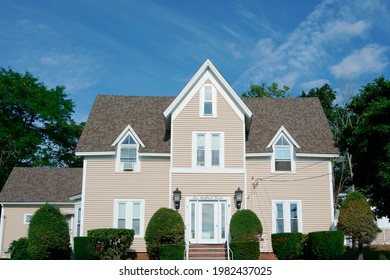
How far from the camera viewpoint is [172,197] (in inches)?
966

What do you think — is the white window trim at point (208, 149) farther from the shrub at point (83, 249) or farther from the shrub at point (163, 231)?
the shrub at point (83, 249)

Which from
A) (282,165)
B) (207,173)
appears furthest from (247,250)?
(282,165)

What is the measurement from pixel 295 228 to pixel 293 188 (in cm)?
226

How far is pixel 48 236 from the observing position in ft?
71.9

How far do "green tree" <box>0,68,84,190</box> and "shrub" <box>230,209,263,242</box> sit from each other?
29186 millimetres

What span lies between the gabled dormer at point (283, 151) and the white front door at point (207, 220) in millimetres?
3952

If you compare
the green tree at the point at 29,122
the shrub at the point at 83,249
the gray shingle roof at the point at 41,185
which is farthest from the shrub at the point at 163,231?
the green tree at the point at 29,122

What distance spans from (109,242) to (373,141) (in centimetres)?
1496

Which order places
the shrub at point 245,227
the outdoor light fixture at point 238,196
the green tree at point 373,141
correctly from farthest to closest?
1. the outdoor light fixture at point 238,196
2. the green tree at point 373,141
3. the shrub at point 245,227

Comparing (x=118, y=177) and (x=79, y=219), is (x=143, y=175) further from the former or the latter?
(x=79, y=219)

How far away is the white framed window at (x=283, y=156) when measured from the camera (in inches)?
1017

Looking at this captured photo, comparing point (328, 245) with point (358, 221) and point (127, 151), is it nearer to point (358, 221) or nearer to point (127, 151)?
point (358, 221)
